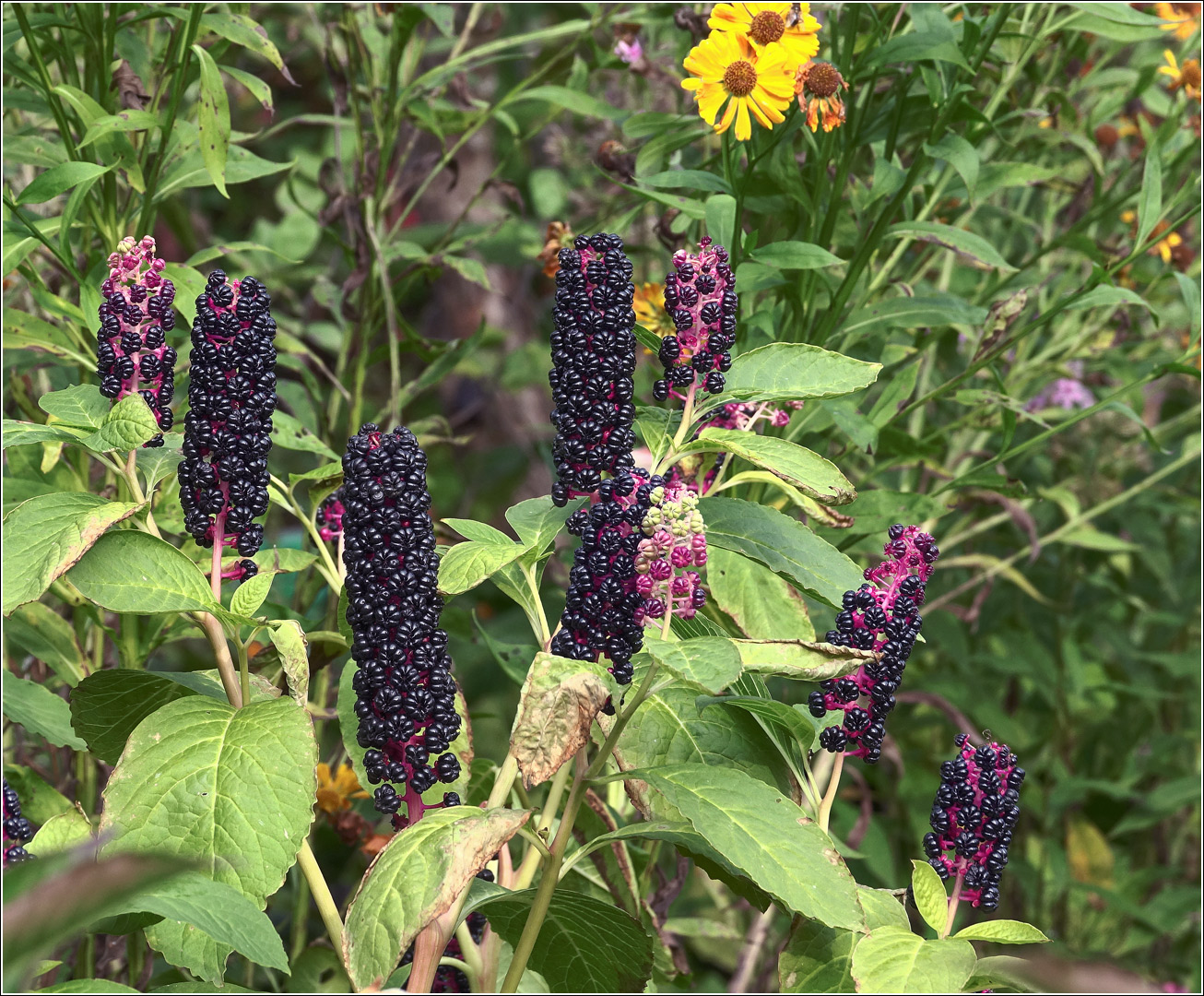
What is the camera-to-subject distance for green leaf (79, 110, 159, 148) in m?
1.15

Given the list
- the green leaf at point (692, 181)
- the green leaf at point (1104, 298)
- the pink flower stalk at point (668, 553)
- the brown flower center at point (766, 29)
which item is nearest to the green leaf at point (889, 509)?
the green leaf at point (1104, 298)

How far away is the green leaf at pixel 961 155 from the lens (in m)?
1.20

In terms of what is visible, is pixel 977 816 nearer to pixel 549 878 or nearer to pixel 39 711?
pixel 549 878

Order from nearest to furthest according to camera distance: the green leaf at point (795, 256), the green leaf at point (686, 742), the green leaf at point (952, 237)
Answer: the green leaf at point (686, 742)
the green leaf at point (795, 256)
the green leaf at point (952, 237)

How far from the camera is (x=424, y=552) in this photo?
0.74 m

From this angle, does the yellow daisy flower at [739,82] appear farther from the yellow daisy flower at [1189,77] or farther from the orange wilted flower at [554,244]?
the yellow daisy flower at [1189,77]

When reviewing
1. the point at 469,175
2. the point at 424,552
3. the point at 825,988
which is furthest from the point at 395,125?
the point at 469,175

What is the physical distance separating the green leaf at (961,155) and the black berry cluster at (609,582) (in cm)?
61

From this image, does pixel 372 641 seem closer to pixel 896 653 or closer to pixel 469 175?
pixel 896 653

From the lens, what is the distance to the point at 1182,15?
1576 millimetres

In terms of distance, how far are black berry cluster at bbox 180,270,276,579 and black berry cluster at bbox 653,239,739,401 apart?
26 cm

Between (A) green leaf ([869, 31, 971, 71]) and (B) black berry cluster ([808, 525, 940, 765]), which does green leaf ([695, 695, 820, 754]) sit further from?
(A) green leaf ([869, 31, 971, 71])

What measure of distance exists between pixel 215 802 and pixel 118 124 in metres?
0.70

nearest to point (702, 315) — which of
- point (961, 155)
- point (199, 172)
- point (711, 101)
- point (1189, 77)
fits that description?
point (711, 101)
